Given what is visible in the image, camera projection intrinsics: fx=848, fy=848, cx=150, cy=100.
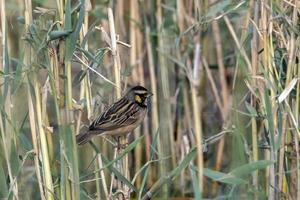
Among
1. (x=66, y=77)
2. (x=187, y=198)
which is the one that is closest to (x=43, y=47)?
(x=66, y=77)

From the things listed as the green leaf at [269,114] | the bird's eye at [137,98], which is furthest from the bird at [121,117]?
the green leaf at [269,114]

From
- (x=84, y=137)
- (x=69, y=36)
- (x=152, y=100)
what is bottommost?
(x=84, y=137)

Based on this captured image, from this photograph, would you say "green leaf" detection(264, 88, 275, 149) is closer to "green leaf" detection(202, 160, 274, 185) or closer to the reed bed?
the reed bed

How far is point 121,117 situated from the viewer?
4180mm

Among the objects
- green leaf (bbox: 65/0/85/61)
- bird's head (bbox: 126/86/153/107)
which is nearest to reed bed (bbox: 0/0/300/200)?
green leaf (bbox: 65/0/85/61)

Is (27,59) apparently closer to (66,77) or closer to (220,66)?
(66,77)

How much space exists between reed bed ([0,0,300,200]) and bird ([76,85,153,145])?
74 millimetres

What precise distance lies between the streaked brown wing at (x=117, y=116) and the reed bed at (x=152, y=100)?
68 millimetres

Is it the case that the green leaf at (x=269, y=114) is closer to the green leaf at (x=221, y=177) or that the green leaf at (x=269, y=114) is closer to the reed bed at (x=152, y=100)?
the reed bed at (x=152, y=100)

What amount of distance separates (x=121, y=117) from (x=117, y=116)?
1.1 inches

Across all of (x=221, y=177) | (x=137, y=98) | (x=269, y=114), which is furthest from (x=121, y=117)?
(x=221, y=177)

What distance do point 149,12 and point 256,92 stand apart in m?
1.94

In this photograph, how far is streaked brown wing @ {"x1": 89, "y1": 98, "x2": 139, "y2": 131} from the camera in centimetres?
392

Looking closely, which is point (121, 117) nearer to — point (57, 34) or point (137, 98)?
point (137, 98)
